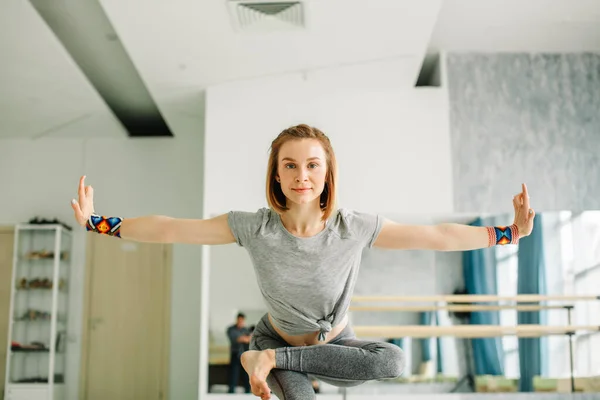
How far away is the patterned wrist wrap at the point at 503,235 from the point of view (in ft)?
7.28

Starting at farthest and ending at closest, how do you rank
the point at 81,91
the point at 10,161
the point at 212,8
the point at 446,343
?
the point at 10,161 < the point at 81,91 < the point at 446,343 < the point at 212,8

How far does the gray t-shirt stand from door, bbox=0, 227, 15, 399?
539 centimetres

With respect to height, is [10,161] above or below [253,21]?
below

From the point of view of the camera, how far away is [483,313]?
520 cm

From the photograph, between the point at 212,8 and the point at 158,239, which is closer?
the point at 158,239

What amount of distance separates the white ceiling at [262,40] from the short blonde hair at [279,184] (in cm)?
234

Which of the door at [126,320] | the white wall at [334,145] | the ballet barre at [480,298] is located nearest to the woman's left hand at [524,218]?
the ballet barre at [480,298]

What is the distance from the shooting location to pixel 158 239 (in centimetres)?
219

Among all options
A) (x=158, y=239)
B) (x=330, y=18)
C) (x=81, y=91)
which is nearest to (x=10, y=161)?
(x=81, y=91)

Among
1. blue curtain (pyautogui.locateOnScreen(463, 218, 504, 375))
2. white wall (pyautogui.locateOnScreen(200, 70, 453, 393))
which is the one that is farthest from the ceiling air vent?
blue curtain (pyautogui.locateOnScreen(463, 218, 504, 375))

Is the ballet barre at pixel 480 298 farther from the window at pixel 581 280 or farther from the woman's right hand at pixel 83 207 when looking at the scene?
the woman's right hand at pixel 83 207

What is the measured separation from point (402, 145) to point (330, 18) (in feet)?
4.39

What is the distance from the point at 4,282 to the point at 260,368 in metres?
5.57

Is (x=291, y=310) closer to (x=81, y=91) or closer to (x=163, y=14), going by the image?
(x=163, y=14)
